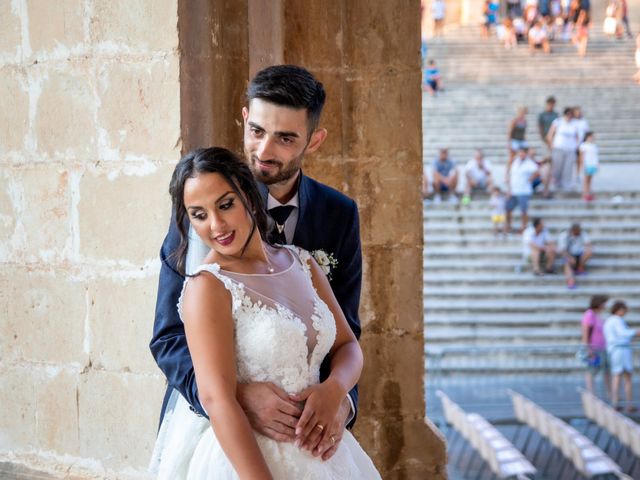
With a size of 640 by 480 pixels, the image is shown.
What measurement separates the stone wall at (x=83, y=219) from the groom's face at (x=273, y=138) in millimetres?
477

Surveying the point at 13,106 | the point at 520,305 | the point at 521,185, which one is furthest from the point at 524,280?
the point at 13,106

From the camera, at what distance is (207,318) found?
5.88 feet

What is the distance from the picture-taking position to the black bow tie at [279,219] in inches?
86.7

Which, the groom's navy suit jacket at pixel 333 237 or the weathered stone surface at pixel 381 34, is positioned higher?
the weathered stone surface at pixel 381 34

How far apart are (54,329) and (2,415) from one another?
33 centimetres

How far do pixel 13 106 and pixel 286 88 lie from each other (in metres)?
1.04

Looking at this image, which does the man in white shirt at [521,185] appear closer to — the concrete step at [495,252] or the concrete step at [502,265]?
the concrete step at [495,252]

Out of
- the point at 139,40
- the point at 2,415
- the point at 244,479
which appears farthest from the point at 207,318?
the point at 2,415

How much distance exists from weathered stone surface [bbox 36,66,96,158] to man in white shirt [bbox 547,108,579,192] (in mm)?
10589

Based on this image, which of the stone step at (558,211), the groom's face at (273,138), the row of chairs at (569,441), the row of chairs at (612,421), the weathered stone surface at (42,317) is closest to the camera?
the groom's face at (273,138)

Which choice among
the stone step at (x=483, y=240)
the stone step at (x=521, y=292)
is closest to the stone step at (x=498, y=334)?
the stone step at (x=521, y=292)

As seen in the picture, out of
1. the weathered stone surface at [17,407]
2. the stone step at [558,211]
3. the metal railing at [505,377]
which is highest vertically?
the stone step at [558,211]

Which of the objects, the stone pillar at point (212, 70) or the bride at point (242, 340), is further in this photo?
the stone pillar at point (212, 70)

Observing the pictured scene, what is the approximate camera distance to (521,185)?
11609 millimetres
